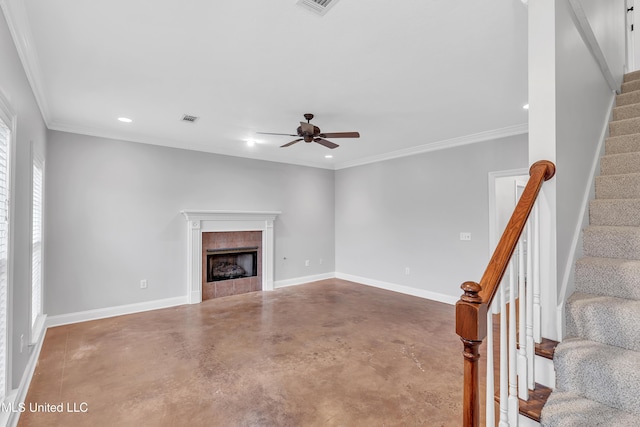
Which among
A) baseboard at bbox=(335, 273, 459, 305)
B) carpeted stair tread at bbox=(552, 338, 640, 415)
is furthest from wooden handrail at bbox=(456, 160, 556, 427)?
baseboard at bbox=(335, 273, 459, 305)

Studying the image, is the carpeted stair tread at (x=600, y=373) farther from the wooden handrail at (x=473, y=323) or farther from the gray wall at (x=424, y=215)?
the gray wall at (x=424, y=215)

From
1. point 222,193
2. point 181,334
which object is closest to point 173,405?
point 181,334

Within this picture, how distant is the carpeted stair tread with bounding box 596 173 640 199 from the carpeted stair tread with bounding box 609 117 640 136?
22.1 inches

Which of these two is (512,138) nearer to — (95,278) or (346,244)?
(346,244)

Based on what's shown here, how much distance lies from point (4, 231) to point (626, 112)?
15.5ft

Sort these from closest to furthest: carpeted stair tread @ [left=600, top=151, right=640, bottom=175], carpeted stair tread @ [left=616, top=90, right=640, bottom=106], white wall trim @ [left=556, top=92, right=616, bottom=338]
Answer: white wall trim @ [left=556, top=92, right=616, bottom=338] < carpeted stair tread @ [left=600, top=151, right=640, bottom=175] < carpeted stair tread @ [left=616, top=90, right=640, bottom=106]

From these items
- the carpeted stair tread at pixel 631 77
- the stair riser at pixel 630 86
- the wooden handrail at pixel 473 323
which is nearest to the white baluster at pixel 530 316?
the wooden handrail at pixel 473 323

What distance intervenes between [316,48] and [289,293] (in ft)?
14.0

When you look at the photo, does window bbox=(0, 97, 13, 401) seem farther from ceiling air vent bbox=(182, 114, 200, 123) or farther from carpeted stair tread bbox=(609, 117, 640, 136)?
carpeted stair tread bbox=(609, 117, 640, 136)

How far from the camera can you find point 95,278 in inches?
165

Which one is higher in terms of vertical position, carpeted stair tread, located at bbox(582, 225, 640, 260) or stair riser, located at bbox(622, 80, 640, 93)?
stair riser, located at bbox(622, 80, 640, 93)

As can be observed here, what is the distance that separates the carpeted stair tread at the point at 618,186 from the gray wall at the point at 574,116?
14 cm

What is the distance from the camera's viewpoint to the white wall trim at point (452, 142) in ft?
13.5

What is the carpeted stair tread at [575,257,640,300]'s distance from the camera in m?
1.61
